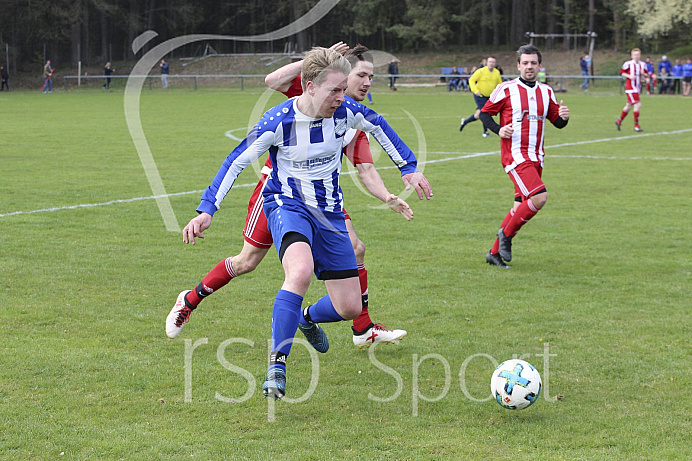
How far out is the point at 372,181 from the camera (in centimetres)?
561

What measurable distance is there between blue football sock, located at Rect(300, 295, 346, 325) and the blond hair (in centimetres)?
146

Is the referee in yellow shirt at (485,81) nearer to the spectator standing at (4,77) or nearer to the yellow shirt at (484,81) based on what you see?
the yellow shirt at (484,81)

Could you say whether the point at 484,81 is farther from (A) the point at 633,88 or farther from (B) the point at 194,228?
(B) the point at 194,228

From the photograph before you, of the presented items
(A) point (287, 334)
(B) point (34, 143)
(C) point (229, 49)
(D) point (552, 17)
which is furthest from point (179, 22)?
(A) point (287, 334)

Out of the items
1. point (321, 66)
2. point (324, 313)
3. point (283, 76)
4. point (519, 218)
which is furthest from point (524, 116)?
point (321, 66)

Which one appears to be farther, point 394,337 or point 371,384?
point 394,337

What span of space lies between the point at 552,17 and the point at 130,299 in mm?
62388

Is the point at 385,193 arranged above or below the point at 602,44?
below

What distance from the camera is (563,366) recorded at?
509 cm

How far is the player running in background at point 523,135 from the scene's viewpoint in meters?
8.01

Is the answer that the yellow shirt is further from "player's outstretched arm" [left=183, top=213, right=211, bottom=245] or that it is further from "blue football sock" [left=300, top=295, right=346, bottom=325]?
"player's outstretched arm" [left=183, top=213, right=211, bottom=245]

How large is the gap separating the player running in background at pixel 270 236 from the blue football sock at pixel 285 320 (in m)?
0.79

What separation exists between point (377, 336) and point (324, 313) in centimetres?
46

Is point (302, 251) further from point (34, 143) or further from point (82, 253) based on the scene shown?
point (34, 143)
